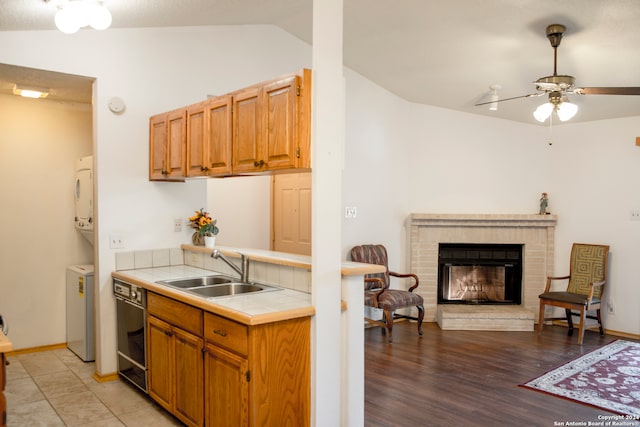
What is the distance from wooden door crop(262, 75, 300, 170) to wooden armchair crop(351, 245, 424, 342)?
2579 mm

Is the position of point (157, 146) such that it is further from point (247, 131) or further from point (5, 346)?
point (5, 346)

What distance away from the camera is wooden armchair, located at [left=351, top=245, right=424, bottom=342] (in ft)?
16.5

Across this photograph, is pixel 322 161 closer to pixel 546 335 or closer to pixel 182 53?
pixel 182 53

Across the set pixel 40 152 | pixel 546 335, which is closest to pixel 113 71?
pixel 40 152

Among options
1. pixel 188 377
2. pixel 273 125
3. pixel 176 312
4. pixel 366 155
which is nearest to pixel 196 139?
pixel 273 125

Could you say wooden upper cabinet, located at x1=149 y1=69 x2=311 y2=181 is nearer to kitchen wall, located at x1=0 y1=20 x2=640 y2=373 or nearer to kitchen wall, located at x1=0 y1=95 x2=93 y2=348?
kitchen wall, located at x1=0 y1=20 x2=640 y2=373

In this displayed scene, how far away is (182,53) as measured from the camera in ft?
13.7

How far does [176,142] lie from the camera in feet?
12.5

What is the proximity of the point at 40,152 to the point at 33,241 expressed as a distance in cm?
81

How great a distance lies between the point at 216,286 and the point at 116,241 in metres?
1.09

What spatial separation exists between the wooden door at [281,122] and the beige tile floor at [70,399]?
1.75m

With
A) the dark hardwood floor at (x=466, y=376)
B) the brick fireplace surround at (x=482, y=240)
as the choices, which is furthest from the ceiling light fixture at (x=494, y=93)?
the dark hardwood floor at (x=466, y=376)

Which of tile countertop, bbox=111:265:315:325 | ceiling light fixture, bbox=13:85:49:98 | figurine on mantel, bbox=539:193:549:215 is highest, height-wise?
ceiling light fixture, bbox=13:85:49:98

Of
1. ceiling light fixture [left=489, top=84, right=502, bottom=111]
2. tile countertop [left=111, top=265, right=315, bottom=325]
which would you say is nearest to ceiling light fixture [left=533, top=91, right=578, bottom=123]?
ceiling light fixture [left=489, top=84, right=502, bottom=111]
